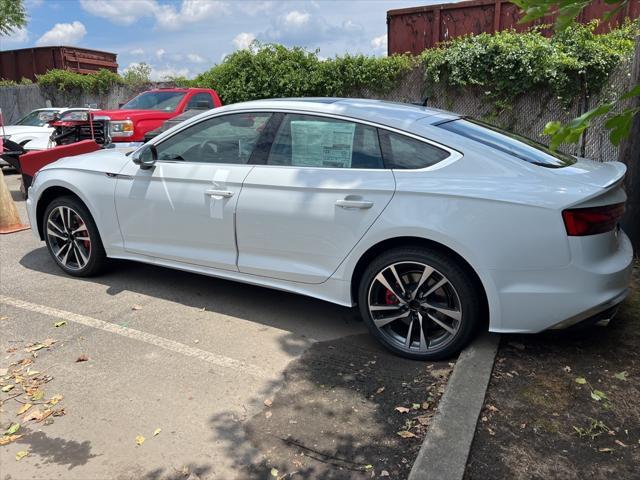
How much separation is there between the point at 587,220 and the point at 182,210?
2857mm

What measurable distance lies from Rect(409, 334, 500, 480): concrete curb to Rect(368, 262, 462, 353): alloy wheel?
236 mm

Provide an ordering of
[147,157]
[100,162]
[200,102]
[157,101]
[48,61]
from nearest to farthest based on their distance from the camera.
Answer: [147,157] < [100,162] < [157,101] < [200,102] < [48,61]

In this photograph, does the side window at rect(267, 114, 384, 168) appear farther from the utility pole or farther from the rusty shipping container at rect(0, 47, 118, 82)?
the rusty shipping container at rect(0, 47, 118, 82)

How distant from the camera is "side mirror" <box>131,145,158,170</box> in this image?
4410 millimetres

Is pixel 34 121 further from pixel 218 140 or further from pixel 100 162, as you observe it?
pixel 218 140

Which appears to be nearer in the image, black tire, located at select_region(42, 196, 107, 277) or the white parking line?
the white parking line

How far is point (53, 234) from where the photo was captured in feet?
16.9

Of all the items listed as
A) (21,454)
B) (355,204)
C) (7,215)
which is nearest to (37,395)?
(21,454)

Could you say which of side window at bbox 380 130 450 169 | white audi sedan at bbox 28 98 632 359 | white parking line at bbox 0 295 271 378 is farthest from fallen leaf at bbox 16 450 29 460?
side window at bbox 380 130 450 169

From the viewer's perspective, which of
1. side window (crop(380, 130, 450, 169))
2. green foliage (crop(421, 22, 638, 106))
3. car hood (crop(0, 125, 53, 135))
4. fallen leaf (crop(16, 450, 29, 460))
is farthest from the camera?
car hood (crop(0, 125, 53, 135))

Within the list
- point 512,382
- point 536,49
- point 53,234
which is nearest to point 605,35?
point 536,49

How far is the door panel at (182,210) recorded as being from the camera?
407 cm


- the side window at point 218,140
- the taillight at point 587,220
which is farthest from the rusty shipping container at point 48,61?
the taillight at point 587,220

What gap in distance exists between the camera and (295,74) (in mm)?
12578
